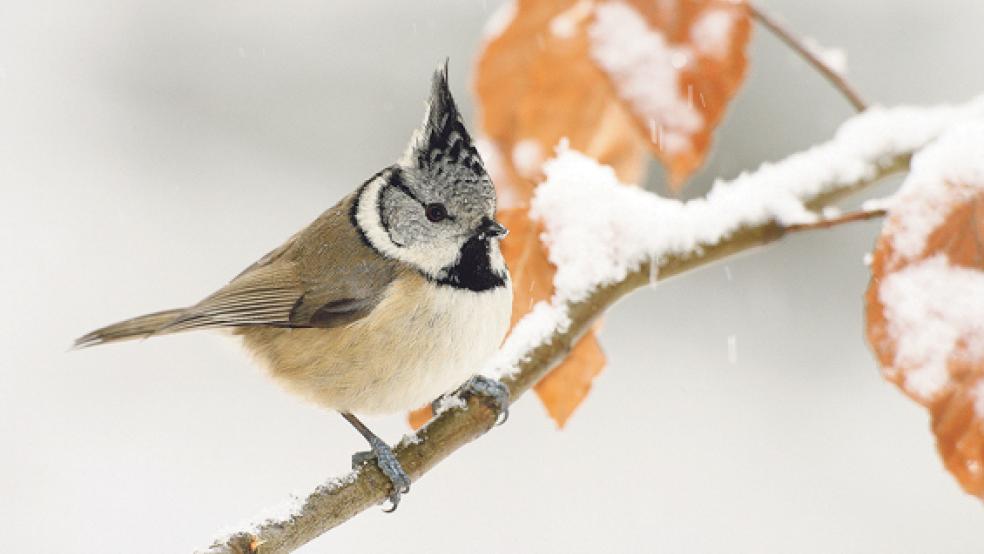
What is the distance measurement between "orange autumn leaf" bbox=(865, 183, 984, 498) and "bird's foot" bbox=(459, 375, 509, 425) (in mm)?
A: 558

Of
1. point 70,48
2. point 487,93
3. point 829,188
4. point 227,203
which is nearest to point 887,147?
point 829,188

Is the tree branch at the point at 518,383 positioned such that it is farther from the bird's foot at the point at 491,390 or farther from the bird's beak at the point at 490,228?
the bird's beak at the point at 490,228

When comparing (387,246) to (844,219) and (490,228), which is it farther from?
(844,219)

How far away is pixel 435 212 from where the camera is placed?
1.85 meters

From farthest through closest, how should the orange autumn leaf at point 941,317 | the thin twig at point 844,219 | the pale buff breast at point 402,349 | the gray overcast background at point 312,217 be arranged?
the gray overcast background at point 312,217
the pale buff breast at point 402,349
the thin twig at point 844,219
the orange autumn leaf at point 941,317

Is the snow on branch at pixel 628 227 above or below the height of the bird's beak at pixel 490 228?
below

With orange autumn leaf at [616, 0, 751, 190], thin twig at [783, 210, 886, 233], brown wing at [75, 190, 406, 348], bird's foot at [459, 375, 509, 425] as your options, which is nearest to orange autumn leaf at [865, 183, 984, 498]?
thin twig at [783, 210, 886, 233]

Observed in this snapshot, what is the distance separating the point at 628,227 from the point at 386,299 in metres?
0.48

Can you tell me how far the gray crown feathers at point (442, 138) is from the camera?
1.55m

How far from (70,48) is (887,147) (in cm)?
597

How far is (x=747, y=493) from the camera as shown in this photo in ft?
15.3

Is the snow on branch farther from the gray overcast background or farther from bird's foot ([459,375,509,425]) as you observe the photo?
the gray overcast background

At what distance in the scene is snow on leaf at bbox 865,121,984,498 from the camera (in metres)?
1.13

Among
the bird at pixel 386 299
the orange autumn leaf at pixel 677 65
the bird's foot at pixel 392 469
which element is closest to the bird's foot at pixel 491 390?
the bird at pixel 386 299
